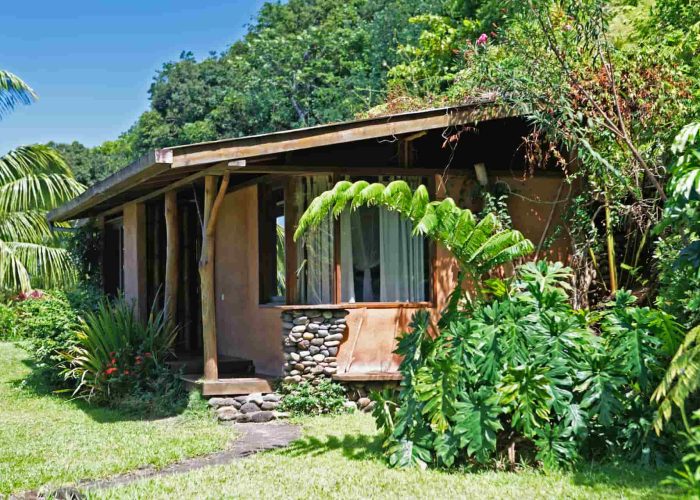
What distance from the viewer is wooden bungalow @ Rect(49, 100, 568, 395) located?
406 inches

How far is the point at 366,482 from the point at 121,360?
5.61 metres

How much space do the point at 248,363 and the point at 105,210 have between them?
6.55 metres

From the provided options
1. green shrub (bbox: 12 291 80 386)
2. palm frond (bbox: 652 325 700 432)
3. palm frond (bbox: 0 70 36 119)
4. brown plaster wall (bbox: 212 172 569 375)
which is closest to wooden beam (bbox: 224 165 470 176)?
brown plaster wall (bbox: 212 172 569 375)

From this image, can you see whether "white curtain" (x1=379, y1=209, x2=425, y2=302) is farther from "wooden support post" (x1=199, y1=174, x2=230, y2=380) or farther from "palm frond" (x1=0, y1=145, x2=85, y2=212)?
"palm frond" (x1=0, y1=145, x2=85, y2=212)

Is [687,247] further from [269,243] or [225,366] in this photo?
[225,366]

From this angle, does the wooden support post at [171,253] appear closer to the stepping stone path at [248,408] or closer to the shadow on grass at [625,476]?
the stepping stone path at [248,408]

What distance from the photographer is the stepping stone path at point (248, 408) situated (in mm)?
10211

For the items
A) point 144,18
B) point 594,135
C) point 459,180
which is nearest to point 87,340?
point 459,180

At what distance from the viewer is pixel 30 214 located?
23922mm

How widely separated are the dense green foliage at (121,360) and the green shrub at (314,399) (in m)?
1.70

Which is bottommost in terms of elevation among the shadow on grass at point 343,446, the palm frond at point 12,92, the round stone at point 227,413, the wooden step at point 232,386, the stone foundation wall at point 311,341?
the shadow on grass at point 343,446

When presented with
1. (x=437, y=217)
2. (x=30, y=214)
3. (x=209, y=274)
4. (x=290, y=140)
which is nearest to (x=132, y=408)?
(x=209, y=274)

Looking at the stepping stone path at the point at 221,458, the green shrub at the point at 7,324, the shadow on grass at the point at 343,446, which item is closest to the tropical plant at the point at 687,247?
the shadow on grass at the point at 343,446

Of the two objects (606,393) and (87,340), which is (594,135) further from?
(87,340)
